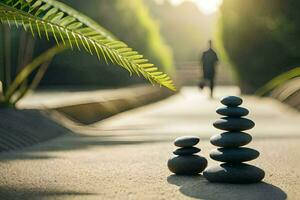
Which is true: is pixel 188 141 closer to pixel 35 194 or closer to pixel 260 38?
pixel 35 194

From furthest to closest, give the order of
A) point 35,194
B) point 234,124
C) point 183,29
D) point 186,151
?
point 183,29 → point 186,151 → point 234,124 → point 35,194

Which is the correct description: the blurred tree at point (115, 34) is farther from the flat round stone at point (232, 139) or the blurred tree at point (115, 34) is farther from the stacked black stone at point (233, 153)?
the flat round stone at point (232, 139)

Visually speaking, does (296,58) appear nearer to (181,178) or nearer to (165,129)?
(165,129)

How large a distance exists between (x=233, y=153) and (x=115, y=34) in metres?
21.2

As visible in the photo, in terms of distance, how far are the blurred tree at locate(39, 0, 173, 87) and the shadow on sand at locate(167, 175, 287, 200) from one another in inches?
792

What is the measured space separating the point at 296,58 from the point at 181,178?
18.2 m

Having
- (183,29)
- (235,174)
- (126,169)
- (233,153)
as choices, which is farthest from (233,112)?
(183,29)

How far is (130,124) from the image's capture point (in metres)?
11.5

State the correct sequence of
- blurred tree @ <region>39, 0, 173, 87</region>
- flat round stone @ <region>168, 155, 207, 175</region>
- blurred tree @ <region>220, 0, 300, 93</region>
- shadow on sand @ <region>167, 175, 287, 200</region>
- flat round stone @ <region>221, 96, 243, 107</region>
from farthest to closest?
1. blurred tree @ <region>39, 0, 173, 87</region>
2. blurred tree @ <region>220, 0, 300, 93</region>
3. flat round stone @ <region>168, 155, 207, 175</region>
4. flat round stone @ <region>221, 96, 243, 107</region>
5. shadow on sand @ <region>167, 175, 287, 200</region>

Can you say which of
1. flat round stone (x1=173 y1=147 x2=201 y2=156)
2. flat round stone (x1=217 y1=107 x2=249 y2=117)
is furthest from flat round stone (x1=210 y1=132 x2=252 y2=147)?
flat round stone (x1=173 y1=147 x2=201 y2=156)

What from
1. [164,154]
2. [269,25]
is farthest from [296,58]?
[164,154]

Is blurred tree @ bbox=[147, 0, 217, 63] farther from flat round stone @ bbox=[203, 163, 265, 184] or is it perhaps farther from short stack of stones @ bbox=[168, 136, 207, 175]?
flat round stone @ bbox=[203, 163, 265, 184]

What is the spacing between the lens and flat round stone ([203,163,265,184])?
4.71 meters

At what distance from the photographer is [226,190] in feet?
14.6
